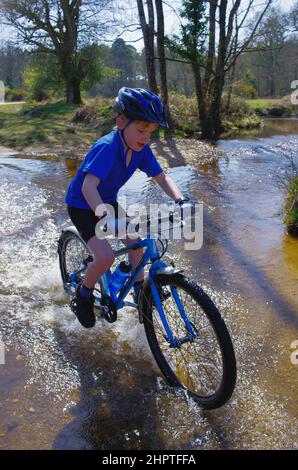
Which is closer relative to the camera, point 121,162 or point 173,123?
point 121,162

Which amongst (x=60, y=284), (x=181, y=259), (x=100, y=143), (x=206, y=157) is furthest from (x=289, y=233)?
(x=206, y=157)

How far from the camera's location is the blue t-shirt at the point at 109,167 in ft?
10.0

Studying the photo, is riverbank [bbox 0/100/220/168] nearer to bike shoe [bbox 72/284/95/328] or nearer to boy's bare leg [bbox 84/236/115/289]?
bike shoe [bbox 72/284/95/328]

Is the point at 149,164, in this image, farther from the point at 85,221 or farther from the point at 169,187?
the point at 85,221

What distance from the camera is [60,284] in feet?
16.2

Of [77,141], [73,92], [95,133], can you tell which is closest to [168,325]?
[77,141]

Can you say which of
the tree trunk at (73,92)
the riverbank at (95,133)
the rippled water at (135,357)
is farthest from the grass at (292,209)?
the tree trunk at (73,92)

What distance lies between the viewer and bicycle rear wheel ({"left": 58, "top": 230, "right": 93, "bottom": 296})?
428 cm

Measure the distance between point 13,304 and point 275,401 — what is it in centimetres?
281

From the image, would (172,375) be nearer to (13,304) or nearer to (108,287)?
(108,287)

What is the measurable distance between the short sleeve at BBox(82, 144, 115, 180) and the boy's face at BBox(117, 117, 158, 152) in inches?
6.5

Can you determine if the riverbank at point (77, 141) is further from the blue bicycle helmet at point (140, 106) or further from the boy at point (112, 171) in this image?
the blue bicycle helmet at point (140, 106)

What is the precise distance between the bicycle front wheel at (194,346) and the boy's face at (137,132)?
1023 mm

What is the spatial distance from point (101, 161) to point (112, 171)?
0.27m
